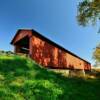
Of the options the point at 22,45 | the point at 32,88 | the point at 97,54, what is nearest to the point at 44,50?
the point at 22,45

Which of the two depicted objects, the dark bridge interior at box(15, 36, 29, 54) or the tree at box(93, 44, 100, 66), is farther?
the tree at box(93, 44, 100, 66)

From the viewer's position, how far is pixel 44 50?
135ft

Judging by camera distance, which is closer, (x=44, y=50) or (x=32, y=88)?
(x=32, y=88)

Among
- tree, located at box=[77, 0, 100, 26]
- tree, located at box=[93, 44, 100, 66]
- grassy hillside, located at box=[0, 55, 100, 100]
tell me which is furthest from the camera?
tree, located at box=[93, 44, 100, 66]

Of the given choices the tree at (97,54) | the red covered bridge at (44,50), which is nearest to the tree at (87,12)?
the red covered bridge at (44,50)

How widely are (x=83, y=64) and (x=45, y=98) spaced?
32.9 m

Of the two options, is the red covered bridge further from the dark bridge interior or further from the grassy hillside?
the grassy hillside

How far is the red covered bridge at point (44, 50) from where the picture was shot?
3981cm

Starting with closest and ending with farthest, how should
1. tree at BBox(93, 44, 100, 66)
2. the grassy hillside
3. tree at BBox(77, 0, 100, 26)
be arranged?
the grassy hillside → tree at BBox(77, 0, 100, 26) → tree at BBox(93, 44, 100, 66)

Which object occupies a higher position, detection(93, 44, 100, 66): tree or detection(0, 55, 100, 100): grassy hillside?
detection(93, 44, 100, 66): tree

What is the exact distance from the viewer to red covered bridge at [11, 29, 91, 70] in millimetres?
39812

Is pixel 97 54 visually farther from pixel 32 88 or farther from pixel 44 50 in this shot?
pixel 32 88

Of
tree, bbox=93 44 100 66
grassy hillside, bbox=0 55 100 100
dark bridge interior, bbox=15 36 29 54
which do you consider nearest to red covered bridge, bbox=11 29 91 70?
dark bridge interior, bbox=15 36 29 54

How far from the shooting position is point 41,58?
4016 centimetres
